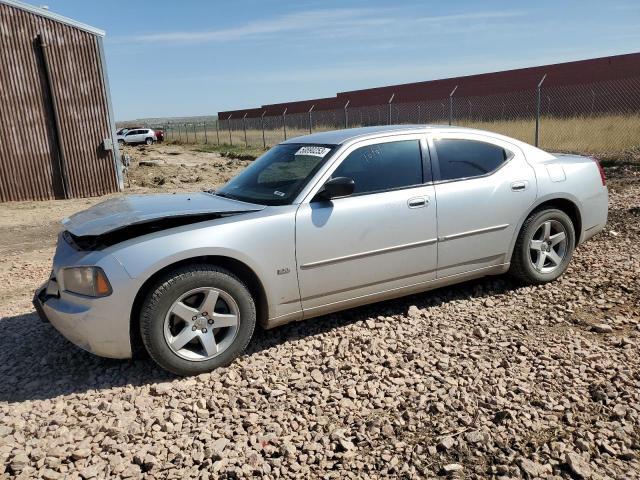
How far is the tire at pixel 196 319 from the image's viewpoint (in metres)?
3.40

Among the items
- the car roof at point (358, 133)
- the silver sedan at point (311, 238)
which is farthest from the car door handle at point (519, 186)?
the car roof at point (358, 133)

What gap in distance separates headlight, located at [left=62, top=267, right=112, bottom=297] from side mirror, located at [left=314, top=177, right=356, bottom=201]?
1544 mm

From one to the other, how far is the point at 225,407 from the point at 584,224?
12.3ft

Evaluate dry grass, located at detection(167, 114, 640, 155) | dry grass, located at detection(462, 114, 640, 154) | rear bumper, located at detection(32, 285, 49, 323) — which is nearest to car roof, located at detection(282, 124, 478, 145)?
rear bumper, located at detection(32, 285, 49, 323)

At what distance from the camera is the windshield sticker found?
13.8 ft

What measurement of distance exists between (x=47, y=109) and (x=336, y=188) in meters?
11.9

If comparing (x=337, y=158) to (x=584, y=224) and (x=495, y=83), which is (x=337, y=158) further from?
(x=495, y=83)

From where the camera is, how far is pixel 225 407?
325 cm

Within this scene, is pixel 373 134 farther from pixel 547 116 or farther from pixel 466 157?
pixel 547 116

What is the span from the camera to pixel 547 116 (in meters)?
24.2

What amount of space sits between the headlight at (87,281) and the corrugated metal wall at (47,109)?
1130 cm

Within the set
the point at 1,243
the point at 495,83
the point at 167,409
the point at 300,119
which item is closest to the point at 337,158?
→ the point at 167,409

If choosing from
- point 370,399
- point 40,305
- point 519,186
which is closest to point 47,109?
point 40,305

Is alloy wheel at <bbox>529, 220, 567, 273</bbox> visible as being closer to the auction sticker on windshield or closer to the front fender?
the auction sticker on windshield
